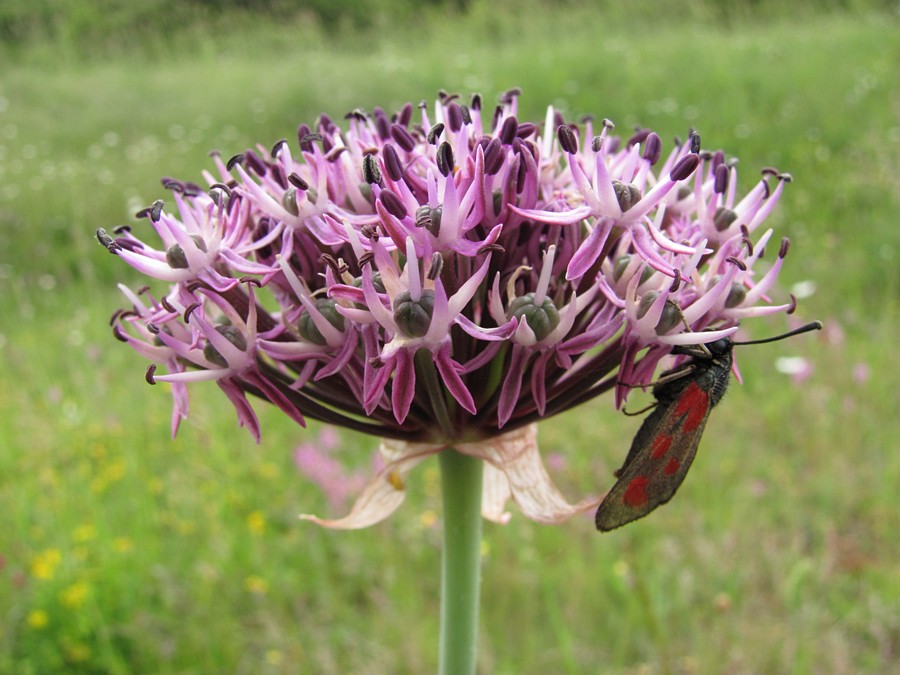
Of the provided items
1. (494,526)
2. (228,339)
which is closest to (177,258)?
(228,339)

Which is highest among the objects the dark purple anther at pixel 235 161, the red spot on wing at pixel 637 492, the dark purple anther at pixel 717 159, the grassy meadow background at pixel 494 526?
the dark purple anther at pixel 235 161

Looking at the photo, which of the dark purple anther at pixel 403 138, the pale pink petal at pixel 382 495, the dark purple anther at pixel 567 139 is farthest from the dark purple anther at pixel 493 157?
the pale pink petal at pixel 382 495

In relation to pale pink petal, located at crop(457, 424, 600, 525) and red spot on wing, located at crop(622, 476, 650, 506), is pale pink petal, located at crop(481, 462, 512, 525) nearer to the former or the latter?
pale pink petal, located at crop(457, 424, 600, 525)

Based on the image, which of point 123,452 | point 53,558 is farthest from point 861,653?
point 123,452

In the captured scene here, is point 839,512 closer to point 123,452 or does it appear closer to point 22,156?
point 123,452

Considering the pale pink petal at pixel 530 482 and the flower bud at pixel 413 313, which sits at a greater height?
the flower bud at pixel 413 313

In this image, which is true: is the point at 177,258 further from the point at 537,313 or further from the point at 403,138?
the point at 537,313

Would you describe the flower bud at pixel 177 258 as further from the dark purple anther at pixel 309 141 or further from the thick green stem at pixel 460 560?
the thick green stem at pixel 460 560

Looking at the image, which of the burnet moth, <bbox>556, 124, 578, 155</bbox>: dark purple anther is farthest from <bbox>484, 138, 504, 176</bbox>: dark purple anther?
the burnet moth
